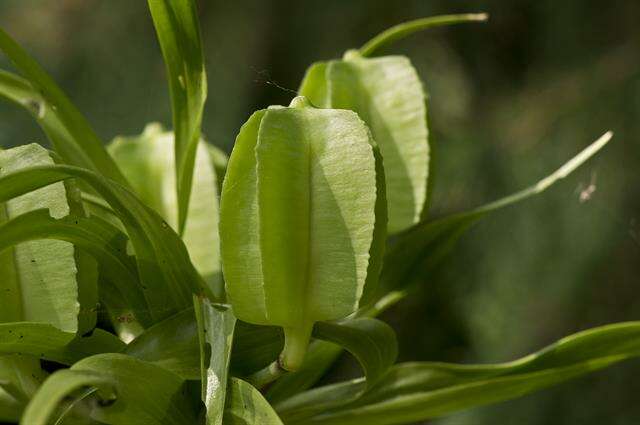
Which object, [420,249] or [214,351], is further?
[420,249]

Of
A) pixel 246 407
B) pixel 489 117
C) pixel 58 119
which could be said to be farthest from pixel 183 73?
pixel 489 117

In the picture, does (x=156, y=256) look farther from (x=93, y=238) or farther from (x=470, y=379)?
(x=470, y=379)

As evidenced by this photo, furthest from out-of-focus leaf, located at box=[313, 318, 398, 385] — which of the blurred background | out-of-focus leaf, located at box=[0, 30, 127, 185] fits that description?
the blurred background

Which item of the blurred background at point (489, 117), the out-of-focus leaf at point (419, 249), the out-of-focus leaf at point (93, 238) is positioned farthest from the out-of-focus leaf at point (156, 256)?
the blurred background at point (489, 117)

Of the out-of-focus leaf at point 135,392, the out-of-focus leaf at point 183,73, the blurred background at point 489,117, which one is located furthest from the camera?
the blurred background at point 489,117

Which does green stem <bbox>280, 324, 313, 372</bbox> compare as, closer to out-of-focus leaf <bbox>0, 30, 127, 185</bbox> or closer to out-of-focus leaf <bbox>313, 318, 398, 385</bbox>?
out-of-focus leaf <bbox>313, 318, 398, 385</bbox>

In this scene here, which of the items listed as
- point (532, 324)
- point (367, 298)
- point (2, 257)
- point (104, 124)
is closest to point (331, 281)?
point (367, 298)

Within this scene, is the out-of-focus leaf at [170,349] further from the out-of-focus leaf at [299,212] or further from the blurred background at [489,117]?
the blurred background at [489,117]
